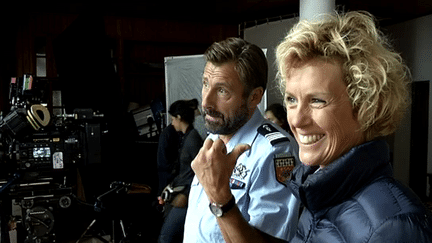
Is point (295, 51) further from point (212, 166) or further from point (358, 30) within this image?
point (212, 166)

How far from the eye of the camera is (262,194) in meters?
1.06

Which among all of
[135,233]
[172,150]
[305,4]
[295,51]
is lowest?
[135,233]

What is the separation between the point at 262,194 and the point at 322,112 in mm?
451

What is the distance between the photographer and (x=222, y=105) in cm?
127

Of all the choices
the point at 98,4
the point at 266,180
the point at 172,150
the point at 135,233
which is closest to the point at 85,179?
the point at 135,233

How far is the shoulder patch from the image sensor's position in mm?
1145

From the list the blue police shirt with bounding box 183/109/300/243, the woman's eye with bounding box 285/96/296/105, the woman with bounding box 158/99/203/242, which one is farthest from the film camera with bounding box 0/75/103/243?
the woman's eye with bounding box 285/96/296/105

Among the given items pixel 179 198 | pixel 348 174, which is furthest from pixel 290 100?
pixel 179 198

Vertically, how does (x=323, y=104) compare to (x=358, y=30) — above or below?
below

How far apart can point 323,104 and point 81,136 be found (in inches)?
98.2

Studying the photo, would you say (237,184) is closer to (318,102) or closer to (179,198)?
(318,102)

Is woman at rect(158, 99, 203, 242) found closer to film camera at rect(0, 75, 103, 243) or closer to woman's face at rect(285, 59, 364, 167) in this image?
film camera at rect(0, 75, 103, 243)

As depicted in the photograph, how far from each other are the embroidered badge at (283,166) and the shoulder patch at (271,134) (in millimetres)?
49

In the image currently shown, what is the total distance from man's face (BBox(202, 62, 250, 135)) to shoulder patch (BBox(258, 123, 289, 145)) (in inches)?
3.0
